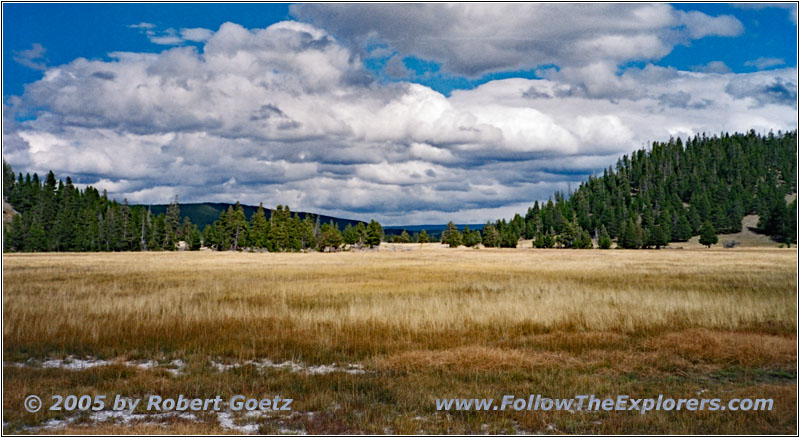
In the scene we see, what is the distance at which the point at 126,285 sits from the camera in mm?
31859

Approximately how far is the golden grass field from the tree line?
97.1 meters

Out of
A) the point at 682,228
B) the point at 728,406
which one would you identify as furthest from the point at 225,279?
the point at 682,228

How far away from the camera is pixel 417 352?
1413cm

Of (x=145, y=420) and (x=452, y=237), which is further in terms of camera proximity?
(x=452, y=237)

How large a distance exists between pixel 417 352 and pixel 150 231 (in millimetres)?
134096

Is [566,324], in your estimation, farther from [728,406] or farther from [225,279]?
[225,279]

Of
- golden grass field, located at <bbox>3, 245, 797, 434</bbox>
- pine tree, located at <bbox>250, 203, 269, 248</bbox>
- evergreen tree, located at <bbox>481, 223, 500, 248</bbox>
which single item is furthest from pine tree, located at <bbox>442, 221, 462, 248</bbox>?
golden grass field, located at <bbox>3, 245, 797, 434</bbox>

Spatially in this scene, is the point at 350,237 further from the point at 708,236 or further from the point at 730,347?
the point at 730,347

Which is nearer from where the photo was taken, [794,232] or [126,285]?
[126,285]

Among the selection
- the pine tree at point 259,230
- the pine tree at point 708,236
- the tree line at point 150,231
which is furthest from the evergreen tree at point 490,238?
the pine tree at point 259,230

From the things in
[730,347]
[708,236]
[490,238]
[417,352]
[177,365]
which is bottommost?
[177,365]

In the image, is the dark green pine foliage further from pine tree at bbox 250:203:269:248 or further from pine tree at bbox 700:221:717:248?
pine tree at bbox 700:221:717:248

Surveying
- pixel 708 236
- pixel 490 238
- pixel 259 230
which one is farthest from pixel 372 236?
pixel 708 236

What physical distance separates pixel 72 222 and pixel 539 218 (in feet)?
420
